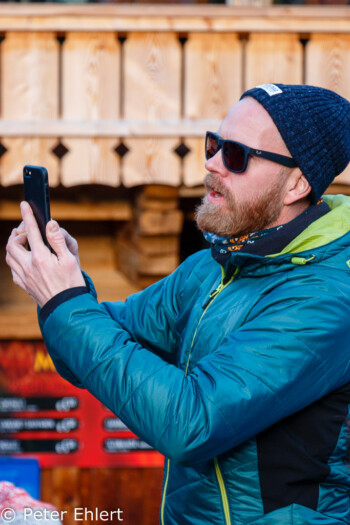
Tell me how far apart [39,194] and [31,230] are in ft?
0.37

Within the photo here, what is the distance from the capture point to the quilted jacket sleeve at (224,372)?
4.43 ft

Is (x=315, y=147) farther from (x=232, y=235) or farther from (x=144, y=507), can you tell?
(x=144, y=507)

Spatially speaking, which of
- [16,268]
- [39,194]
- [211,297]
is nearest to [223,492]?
[211,297]

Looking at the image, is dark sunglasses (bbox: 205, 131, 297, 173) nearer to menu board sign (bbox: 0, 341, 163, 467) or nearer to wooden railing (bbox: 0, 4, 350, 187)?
wooden railing (bbox: 0, 4, 350, 187)

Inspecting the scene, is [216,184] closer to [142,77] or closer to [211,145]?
[211,145]

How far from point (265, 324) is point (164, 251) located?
268cm

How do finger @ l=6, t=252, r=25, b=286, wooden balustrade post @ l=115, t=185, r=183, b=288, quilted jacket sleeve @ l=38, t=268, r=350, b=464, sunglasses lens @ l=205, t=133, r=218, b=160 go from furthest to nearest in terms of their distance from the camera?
wooden balustrade post @ l=115, t=185, r=183, b=288 → sunglasses lens @ l=205, t=133, r=218, b=160 → finger @ l=6, t=252, r=25, b=286 → quilted jacket sleeve @ l=38, t=268, r=350, b=464

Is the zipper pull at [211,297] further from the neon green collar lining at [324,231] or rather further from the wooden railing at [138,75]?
the wooden railing at [138,75]

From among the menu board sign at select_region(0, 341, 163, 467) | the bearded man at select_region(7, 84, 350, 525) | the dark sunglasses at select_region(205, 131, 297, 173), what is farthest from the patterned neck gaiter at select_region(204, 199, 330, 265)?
the menu board sign at select_region(0, 341, 163, 467)

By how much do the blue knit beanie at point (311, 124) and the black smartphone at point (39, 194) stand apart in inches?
19.6

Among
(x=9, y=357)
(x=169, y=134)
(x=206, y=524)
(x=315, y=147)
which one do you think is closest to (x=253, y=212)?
(x=315, y=147)

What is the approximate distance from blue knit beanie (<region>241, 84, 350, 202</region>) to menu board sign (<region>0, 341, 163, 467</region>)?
3.16 metres

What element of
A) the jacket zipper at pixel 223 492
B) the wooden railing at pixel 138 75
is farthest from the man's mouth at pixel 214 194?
the wooden railing at pixel 138 75

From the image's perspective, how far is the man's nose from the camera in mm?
1667
